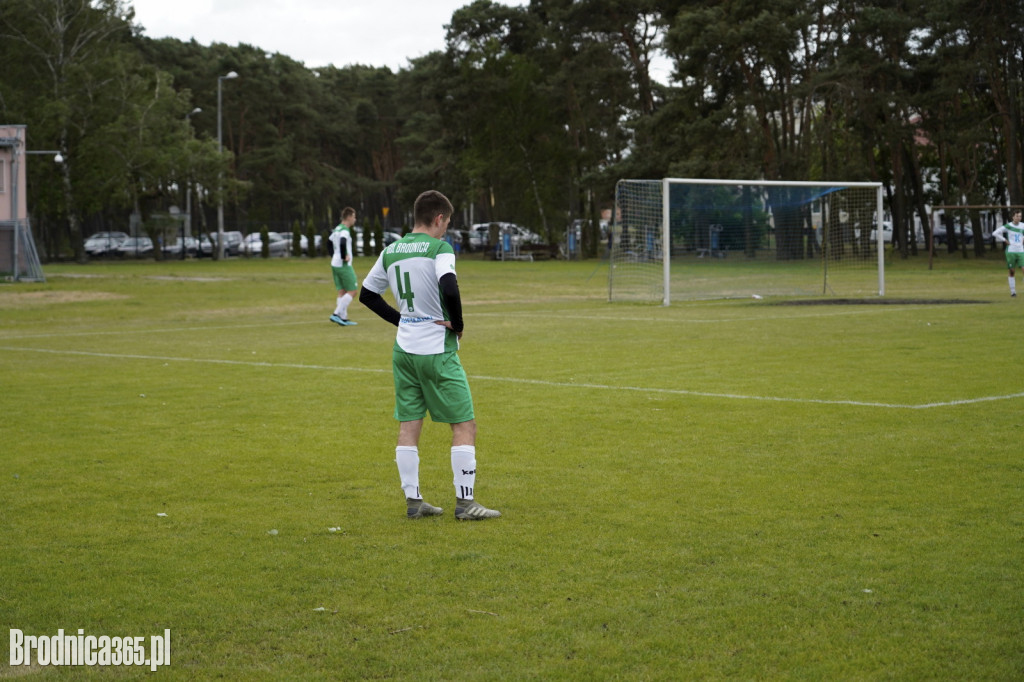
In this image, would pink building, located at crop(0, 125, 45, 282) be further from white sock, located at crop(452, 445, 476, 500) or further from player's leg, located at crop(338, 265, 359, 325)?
white sock, located at crop(452, 445, 476, 500)

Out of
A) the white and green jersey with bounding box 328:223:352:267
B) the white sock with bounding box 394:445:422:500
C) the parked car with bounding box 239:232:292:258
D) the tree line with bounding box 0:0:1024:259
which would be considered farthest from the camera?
the parked car with bounding box 239:232:292:258

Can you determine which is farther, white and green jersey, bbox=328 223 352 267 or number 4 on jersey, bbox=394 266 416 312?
white and green jersey, bbox=328 223 352 267

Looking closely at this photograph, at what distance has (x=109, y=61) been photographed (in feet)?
194

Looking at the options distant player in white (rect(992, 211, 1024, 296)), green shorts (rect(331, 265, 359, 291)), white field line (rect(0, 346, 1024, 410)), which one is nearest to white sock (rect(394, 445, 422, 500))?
white field line (rect(0, 346, 1024, 410))

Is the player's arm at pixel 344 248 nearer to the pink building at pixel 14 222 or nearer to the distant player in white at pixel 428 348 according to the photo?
the distant player in white at pixel 428 348

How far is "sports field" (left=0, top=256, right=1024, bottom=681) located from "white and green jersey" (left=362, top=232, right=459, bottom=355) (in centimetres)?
106

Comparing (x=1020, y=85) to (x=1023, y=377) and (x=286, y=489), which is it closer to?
(x=1023, y=377)

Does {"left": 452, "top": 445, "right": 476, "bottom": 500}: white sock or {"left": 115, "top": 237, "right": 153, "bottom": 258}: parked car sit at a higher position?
{"left": 115, "top": 237, "right": 153, "bottom": 258}: parked car

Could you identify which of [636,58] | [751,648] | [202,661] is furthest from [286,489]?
[636,58]

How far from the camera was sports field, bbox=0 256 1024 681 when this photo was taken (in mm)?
4926

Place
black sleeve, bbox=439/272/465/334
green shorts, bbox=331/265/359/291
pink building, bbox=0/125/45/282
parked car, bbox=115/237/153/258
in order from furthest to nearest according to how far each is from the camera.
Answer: parked car, bbox=115/237/153/258 < pink building, bbox=0/125/45/282 < green shorts, bbox=331/265/359/291 < black sleeve, bbox=439/272/465/334

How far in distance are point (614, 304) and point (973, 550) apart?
22.5m

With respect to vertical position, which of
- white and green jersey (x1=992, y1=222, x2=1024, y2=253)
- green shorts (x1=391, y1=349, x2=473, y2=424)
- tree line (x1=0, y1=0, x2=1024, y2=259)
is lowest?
green shorts (x1=391, y1=349, x2=473, y2=424)

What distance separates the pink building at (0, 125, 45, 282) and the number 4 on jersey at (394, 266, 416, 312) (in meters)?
33.4
